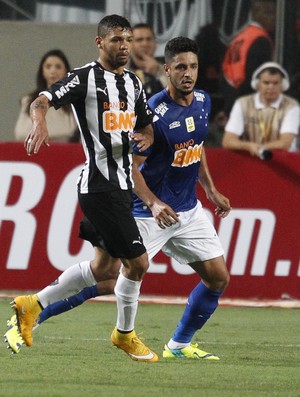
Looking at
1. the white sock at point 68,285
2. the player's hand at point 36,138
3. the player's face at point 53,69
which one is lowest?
the white sock at point 68,285

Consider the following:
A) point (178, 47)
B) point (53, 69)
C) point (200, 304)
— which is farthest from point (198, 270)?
point (53, 69)

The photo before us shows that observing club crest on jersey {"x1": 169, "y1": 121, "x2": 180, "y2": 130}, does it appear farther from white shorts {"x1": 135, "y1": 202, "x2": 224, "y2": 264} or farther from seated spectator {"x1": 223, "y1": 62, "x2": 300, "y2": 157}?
seated spectator {"x1": 223, "y1": 62, "x2": 300, "y2": 157}

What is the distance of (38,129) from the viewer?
302 inches

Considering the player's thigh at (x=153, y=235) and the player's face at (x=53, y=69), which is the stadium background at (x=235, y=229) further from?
the player's thigh at (x=153, y=235)

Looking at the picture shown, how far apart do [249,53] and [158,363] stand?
609cm

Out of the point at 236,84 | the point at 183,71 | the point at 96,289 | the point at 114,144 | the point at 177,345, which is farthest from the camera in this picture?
the point at 236,84

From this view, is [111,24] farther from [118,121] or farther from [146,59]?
[146,59]

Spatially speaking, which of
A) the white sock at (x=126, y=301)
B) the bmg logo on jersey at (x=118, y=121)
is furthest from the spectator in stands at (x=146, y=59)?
the white sock at (x=126, y=301)

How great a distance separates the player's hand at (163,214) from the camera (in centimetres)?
843

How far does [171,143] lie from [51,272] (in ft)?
12.9

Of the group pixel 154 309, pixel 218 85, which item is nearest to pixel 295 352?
pixel 154 309

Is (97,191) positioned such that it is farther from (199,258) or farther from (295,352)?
(295,352)

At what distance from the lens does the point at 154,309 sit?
473 inches

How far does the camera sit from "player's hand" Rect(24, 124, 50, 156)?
7582 mm
